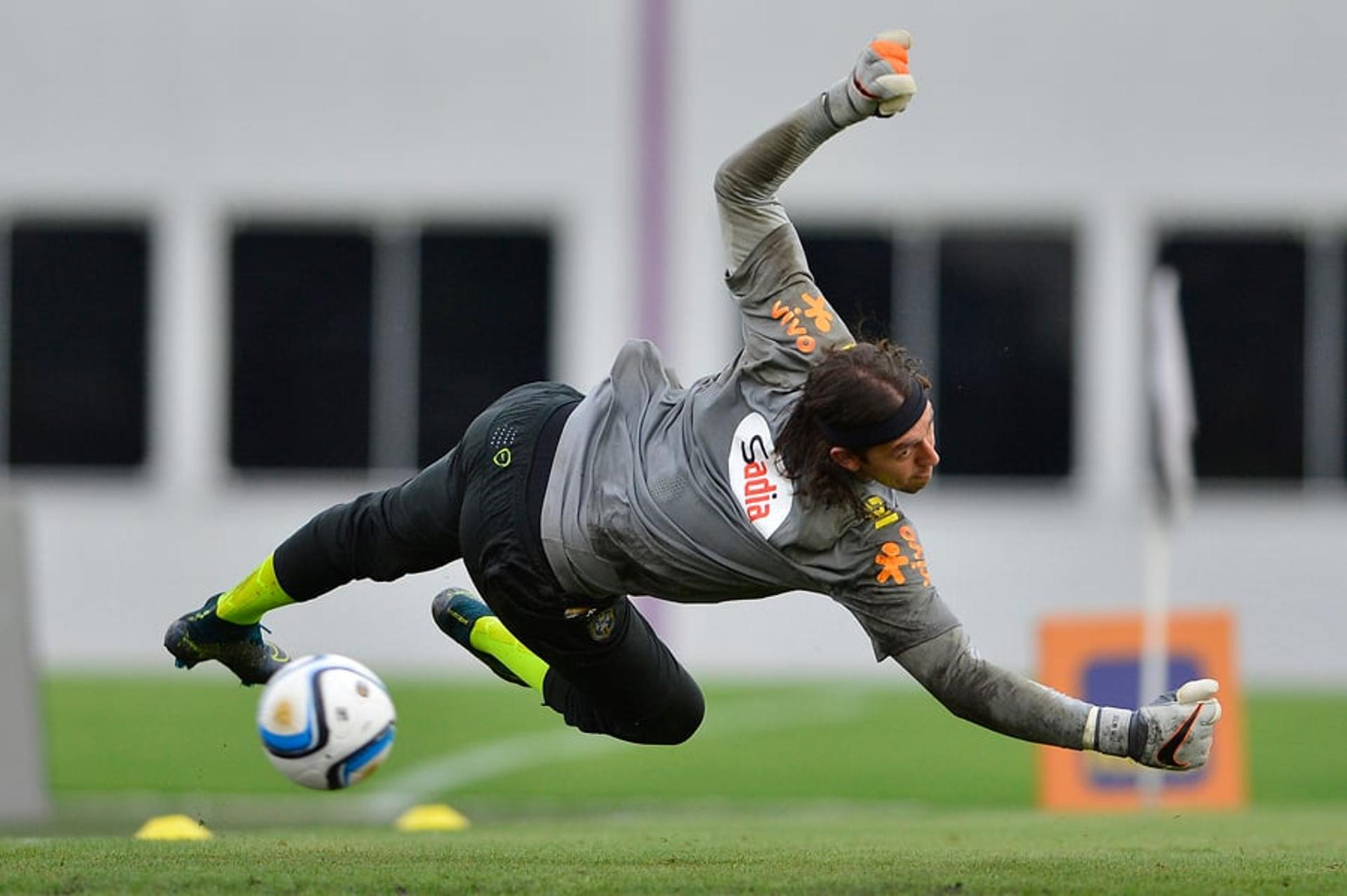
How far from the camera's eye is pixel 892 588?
250 inches

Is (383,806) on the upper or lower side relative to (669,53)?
lower

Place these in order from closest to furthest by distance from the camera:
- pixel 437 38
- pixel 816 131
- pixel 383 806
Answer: pixel 816 131, pixel 383 806, pixel 437 38

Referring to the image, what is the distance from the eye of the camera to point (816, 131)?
6492 mm

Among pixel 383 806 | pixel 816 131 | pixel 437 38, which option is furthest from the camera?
pixel 437 38

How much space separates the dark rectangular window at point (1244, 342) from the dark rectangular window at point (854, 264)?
232cm

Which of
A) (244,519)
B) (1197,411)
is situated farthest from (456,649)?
(1197,411)

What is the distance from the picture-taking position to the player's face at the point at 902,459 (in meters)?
6.32

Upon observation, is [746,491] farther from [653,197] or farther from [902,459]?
[653,197]

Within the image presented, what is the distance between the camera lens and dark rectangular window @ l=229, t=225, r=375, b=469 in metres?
19.9

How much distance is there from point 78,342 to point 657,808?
10.1 m

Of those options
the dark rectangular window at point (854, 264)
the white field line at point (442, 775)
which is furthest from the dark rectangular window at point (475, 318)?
the white field line at point (442, 775)

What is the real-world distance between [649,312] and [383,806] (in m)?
8.16

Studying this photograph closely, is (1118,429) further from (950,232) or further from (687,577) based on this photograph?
(687,577)

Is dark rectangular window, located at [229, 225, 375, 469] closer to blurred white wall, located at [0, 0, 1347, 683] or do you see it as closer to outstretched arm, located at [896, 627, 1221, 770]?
blurred white wall, located at [0, 0, 1347, 683]
